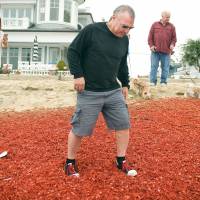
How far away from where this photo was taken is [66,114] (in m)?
8.52

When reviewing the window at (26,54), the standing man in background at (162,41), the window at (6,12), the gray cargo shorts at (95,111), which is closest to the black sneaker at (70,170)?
the gray cargo shorts at (95,111)

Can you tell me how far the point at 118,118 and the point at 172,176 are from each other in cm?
84

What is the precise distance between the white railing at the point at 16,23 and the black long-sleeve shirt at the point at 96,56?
32.3 meters

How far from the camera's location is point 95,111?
4.43m

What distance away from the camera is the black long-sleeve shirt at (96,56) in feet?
14.3

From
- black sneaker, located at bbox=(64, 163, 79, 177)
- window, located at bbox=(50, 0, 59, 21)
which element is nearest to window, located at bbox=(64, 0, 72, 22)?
window, located at bbox=(50, 0, 59, 21)

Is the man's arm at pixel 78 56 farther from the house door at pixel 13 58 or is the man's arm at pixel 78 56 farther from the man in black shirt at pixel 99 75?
the house door at pixel 13 58

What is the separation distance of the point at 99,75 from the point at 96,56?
0.64ft

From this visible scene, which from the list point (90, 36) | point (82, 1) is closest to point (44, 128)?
point (90, 36)

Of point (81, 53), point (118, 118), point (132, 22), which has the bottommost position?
point (118, 118)

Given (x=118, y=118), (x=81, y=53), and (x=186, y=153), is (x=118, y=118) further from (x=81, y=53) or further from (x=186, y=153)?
(x=186, y=153)

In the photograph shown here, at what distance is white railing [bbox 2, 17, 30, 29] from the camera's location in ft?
117

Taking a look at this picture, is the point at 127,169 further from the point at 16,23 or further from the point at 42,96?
the point at 16,23

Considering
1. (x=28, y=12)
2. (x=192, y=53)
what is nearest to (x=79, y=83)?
(x=28, y=12)
